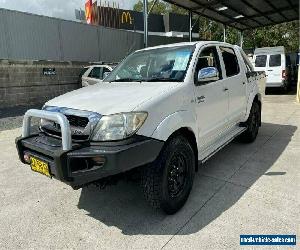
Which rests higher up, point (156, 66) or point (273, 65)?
point (273, 65)

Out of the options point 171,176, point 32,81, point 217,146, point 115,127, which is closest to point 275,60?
point 32,81

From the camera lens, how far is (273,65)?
1484cm

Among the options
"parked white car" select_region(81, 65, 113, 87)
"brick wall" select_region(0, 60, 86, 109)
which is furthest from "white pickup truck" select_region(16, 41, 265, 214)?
"parked white car" select_region(81, 65, 113, 87)

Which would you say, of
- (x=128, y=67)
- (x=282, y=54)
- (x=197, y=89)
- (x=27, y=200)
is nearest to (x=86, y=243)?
(x=27, y=200)

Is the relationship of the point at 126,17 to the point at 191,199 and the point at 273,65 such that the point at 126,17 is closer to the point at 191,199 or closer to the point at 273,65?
the point at 273,65

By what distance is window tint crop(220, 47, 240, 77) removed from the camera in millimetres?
4862

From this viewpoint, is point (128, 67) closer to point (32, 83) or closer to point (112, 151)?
point (112, 151)

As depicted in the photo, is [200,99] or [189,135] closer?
[189,135]

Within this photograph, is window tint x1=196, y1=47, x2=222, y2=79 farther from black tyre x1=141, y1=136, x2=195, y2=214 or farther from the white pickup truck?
black tyre x1=141, y1=136, x2=195, y2=214

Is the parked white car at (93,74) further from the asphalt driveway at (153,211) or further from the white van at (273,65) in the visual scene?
the asphalt driveway at (153,211)

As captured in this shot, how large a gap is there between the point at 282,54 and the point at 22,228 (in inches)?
576

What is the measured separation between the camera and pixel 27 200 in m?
3.89

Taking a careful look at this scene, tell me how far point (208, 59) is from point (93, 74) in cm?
987

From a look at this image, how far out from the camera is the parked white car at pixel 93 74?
13172mm
